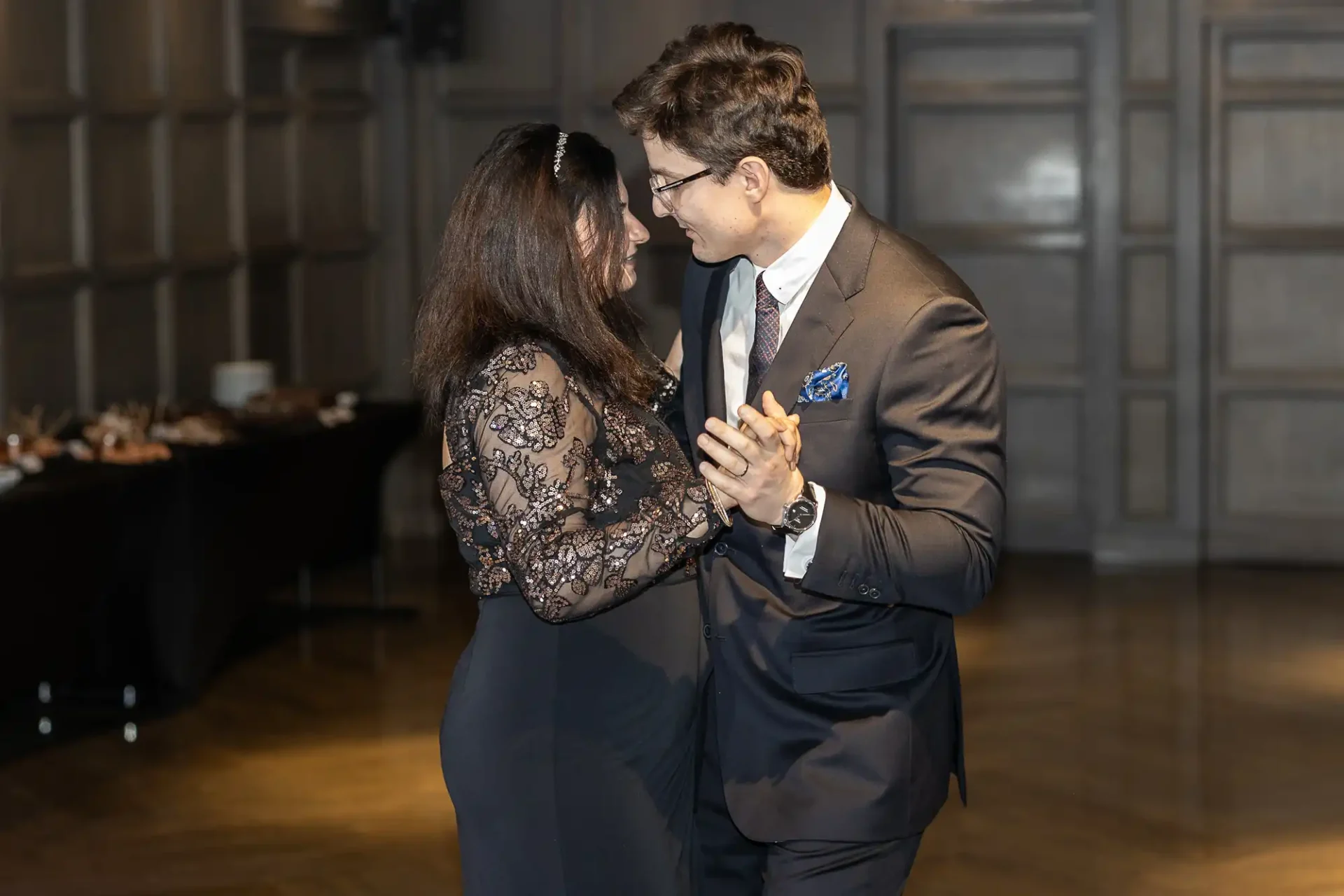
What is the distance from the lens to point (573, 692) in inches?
104

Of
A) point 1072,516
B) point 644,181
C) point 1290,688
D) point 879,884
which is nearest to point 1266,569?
point 1072,516

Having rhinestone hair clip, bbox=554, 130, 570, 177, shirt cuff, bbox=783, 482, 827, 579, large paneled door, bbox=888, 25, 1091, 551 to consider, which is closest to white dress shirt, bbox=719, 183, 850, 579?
shirt cuff, bbox=783, 482, 827, 579

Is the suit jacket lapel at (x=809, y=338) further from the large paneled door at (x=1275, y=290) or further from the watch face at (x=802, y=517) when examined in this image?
the large paneled door at (x=1275, y=290)

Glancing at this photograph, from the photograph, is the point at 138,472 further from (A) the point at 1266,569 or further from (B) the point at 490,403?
(A) the point at 1266,569

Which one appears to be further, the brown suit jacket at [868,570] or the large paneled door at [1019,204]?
the large paneled door at [1019,204]

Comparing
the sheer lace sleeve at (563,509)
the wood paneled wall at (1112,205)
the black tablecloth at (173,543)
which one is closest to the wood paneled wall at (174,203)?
the black tablecloth at (173,543)

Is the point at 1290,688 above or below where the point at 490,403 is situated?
below

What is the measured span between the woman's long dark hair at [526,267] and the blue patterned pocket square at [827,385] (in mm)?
326

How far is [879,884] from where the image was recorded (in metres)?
2.46

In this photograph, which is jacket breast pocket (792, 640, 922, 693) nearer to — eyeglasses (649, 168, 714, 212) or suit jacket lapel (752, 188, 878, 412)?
suit jacket lapel (752, 188, 878, 412)

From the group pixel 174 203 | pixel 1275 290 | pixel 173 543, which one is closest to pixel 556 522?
pixel 173 543

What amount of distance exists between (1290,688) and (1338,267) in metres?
2.78

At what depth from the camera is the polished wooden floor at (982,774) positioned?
4.36 m

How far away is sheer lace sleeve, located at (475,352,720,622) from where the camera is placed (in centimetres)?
241
